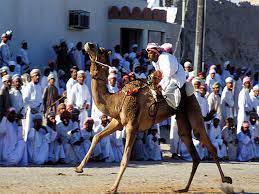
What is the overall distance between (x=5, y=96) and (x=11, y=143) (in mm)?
1047

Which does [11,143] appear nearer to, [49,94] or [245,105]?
[49,94]

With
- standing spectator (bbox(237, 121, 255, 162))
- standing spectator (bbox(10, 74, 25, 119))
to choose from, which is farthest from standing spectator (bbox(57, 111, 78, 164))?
standing spectator (bbox(237, 121, 255, 162))

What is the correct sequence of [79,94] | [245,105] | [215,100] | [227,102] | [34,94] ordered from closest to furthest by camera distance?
[34,94] < [79,94] < [215,100] < [245,105] < [227,102]

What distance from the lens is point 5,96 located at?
16250 mm

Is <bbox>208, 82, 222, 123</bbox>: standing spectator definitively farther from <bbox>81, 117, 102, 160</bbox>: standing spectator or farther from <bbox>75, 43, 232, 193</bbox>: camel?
<bbox>75, 43, 232, 193</bbox>: camel

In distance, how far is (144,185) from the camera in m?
12.4

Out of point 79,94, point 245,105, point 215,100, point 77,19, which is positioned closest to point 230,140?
point 215,100

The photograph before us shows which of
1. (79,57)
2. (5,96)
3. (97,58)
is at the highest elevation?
(97,58)

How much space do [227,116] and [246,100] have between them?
60cm

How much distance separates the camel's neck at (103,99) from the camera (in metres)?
11.6

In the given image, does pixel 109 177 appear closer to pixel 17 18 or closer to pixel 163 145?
pixel 163 145

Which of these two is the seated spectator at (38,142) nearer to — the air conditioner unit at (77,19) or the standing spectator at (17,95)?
the standing spectator at (17,95)

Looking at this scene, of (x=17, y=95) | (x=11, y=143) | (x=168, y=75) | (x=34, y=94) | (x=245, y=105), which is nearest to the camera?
(x=168, y=75)

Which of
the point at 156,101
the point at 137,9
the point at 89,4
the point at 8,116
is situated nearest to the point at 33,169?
the point at 8,116
